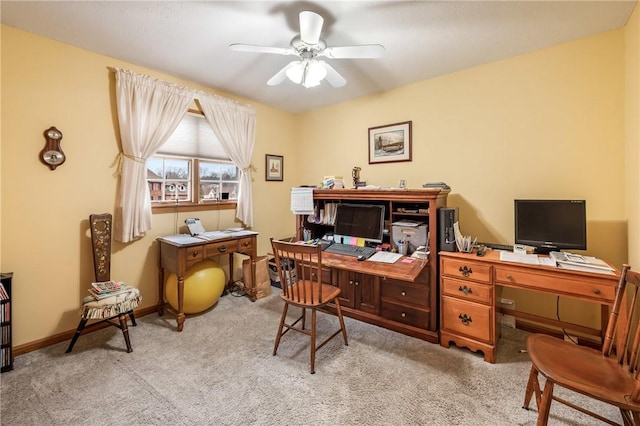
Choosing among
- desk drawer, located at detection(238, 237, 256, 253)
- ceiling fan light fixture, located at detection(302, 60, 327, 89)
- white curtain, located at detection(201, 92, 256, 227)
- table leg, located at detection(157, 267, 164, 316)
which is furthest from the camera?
white curtain, located at detection(201, 92, 256, 227)

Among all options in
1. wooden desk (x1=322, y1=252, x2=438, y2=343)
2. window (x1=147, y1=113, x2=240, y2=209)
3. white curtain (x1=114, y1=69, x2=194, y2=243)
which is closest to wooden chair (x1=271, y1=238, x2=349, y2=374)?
wooden desk (x1=322, y1=252, x2=438, y2=343)

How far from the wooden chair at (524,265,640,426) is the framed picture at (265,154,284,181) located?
11.1 ft

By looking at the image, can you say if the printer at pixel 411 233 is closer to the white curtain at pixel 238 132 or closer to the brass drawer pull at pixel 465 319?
the brass drawer pull at pixel 465 319

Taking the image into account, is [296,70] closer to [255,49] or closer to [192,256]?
[255,49]

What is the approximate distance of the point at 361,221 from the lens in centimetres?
→ 291

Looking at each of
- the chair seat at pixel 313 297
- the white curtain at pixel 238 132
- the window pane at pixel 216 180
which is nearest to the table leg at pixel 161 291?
the window pane at pixel 216 180

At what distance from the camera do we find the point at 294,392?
1.77m

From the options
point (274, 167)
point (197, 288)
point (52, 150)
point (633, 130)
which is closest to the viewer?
point (633, 130)

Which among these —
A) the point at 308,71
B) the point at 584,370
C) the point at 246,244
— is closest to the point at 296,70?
the point at 308,71

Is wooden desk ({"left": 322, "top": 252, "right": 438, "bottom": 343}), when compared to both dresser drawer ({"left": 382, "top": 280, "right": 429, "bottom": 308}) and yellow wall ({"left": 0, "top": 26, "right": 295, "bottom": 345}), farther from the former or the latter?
yellow wall ({"left": 0, "top": 26, "right": 295, "bottom": 345})

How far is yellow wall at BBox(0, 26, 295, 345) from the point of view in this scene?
Answer: 6.95 ft

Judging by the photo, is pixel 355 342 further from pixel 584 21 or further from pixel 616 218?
pixel 584 21

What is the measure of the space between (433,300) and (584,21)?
2.37 m

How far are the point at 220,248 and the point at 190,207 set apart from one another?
2.30ft
